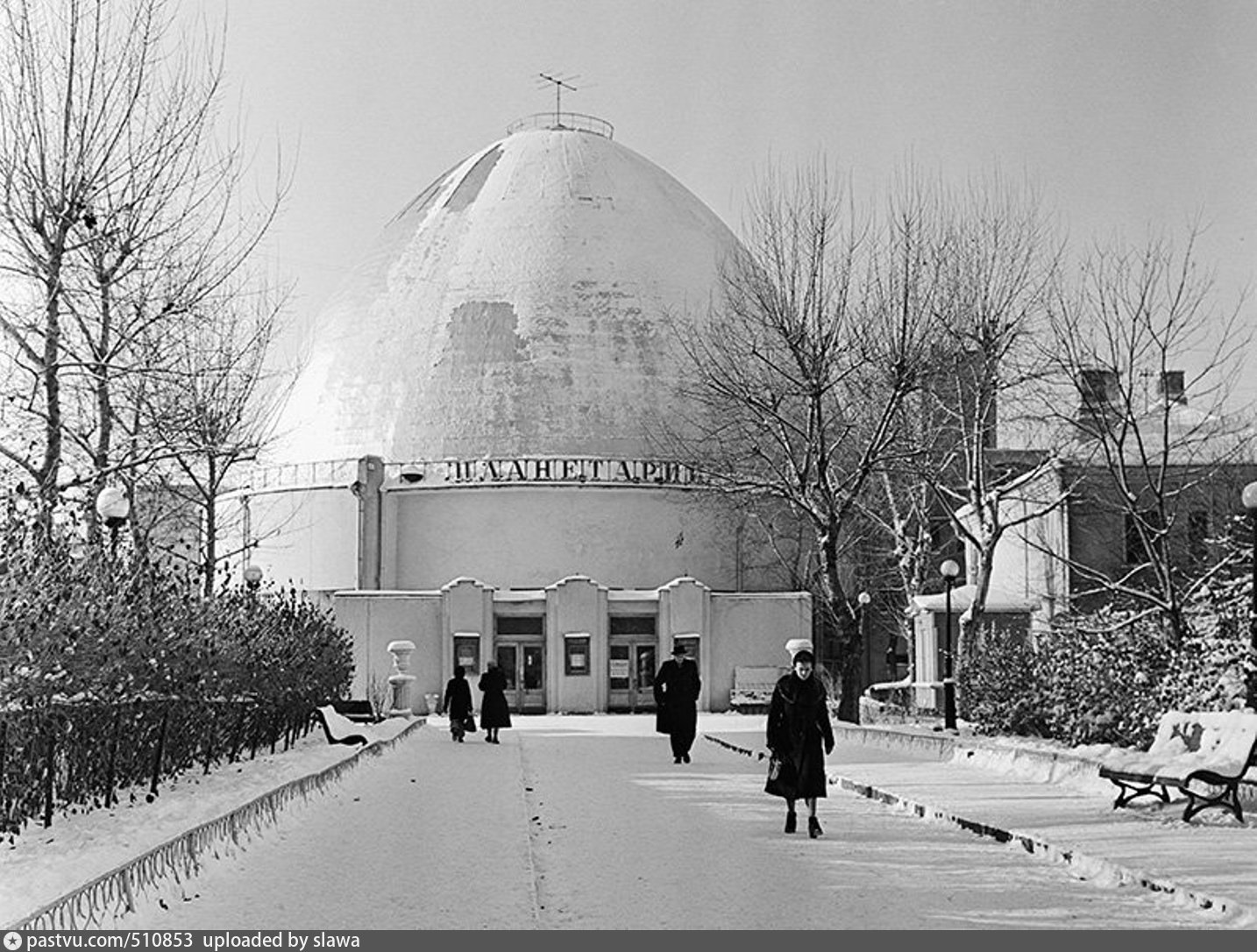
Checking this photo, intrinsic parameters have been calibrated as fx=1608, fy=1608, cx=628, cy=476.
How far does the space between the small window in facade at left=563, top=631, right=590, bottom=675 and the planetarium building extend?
Result: 8cm

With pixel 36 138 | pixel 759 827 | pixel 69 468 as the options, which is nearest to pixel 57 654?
pixel 759 827

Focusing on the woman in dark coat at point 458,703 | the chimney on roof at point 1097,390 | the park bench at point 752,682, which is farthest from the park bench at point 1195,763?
the park bench at point 752,682

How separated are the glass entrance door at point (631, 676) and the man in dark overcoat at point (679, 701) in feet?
84.8

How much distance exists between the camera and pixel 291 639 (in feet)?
71.2

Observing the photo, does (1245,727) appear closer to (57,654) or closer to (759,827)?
(759,827)

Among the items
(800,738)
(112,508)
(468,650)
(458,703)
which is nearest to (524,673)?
(468,650)

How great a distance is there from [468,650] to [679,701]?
2808cm

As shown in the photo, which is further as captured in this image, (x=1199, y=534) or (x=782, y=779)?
(x=1199, y=534)

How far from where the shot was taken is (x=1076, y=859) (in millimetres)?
10648

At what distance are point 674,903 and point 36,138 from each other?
12.2 metres

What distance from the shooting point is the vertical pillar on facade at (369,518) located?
52.8 metres

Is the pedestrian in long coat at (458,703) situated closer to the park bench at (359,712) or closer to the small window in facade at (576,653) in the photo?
the park bench at (359,712)

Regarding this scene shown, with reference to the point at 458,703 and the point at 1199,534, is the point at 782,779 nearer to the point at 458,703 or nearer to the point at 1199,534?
the point at 458,703

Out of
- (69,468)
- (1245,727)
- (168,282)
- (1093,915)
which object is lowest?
(1093,915)
